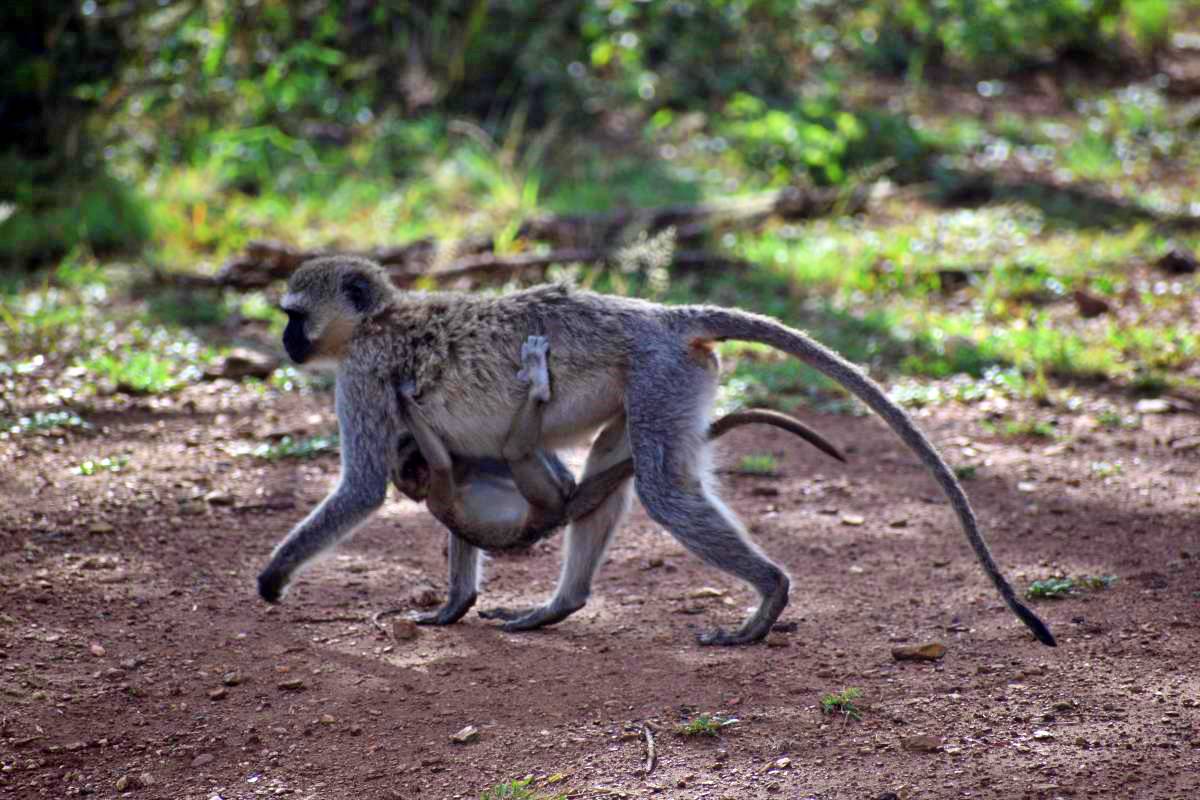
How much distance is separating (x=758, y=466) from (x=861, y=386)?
1.97 metres

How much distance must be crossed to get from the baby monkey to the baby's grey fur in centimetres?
7

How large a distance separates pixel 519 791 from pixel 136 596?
7.36 feet

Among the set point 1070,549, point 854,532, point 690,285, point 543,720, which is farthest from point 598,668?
point 690,285

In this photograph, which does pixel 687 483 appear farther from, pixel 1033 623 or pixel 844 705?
pixel 1033 623

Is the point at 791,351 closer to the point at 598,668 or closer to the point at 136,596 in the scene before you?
the point at 598,668

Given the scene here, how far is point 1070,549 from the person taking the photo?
5.66 metres

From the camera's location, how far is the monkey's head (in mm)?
5434

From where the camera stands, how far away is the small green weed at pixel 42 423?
6.82m

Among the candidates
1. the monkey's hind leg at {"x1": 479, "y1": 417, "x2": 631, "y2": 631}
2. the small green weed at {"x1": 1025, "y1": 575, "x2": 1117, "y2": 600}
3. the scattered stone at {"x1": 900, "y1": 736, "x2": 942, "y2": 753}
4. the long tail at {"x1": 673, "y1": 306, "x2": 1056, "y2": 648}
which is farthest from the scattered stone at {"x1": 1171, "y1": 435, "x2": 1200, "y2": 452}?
the scattered stone at {"x1": 900, "y1": 736, "x2": 942, "y2": 753}

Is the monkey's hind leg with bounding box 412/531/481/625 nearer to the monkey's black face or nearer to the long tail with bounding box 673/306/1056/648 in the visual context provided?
the monkey's black face

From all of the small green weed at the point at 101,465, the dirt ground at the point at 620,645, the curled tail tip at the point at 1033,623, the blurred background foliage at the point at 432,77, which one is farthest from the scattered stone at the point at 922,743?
the blurred background foliage at the point at 432,77

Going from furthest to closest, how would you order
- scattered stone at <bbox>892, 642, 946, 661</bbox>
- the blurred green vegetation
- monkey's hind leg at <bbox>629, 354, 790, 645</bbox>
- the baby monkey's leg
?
the blurred green vegetation → the baby monkey's leg → monkey's hind leg at <bbox>629, 354, 790, 645</bbox> → scattered stone at <bbox>892, 642, 946, 661</bbox>

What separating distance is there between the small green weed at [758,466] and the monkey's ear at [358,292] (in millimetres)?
2282

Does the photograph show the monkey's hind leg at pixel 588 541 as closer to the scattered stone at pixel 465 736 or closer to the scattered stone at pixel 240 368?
the scattered stone at pixel 465 736
